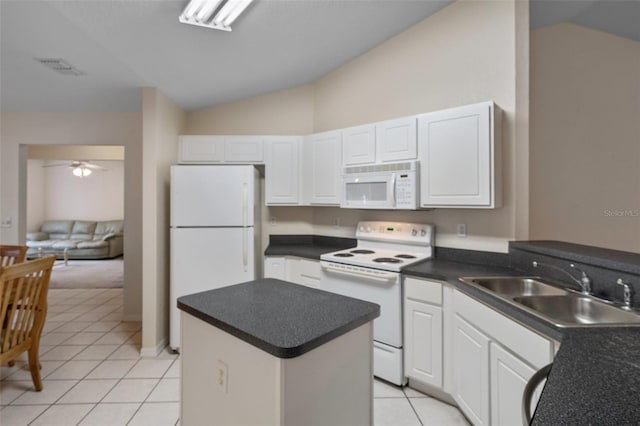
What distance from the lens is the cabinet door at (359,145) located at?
2.84 metres

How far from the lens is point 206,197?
299 centimetres

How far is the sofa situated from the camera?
23.5 ft

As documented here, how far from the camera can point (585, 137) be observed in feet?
9.56

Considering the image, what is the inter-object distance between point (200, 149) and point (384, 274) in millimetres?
2439

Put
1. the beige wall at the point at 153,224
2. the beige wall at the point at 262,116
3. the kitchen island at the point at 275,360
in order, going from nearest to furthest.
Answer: the kitchen island at the point at 275,360, the beige wall at the point at 153,224, the beige wall at the point at 262,116

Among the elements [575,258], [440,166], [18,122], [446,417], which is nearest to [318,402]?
[446,417]

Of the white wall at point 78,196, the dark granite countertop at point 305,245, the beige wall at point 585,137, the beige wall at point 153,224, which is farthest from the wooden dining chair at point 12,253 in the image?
the white wall at point 78,196

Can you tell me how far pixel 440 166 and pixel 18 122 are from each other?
5009 mm

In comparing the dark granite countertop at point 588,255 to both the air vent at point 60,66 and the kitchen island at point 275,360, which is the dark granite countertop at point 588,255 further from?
the air vent at point 60,66

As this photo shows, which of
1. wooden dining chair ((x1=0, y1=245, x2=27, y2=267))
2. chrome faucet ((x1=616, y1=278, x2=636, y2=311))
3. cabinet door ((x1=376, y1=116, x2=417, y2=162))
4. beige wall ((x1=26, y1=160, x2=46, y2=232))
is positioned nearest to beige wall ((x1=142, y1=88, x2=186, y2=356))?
wooden dining chair ((x1=0, y1=245, x2=27, y2=267))

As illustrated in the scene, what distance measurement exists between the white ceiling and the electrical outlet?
202 centimetres

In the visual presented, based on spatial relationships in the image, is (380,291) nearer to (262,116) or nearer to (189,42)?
(189,42)

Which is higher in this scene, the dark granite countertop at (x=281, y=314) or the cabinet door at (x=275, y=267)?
the dark granite countertop at (x=281, y=314)

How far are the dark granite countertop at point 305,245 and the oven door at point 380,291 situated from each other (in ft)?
1.40
